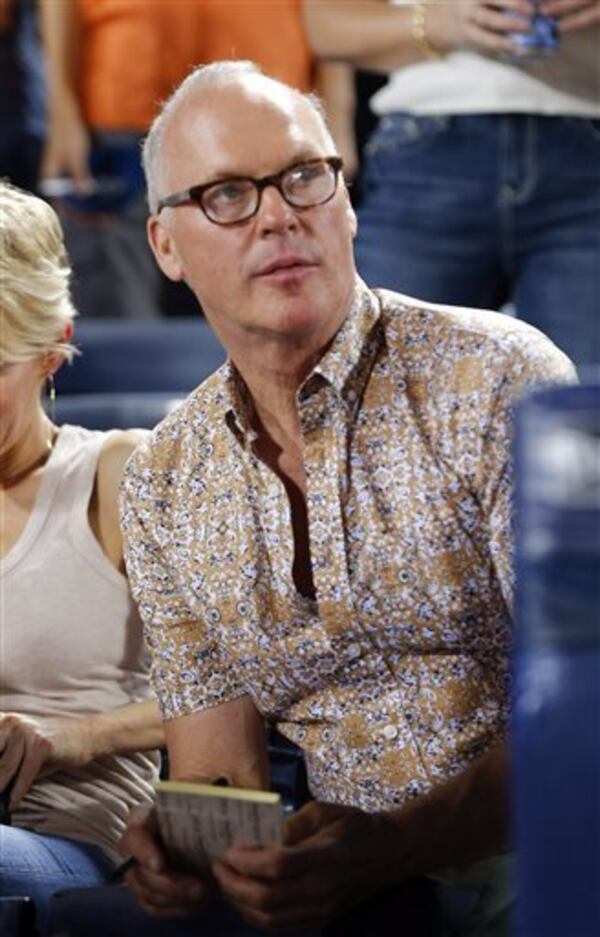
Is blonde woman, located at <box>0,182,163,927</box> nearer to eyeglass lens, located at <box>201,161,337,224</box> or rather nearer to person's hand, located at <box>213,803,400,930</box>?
eyeglass lens, located at <box>201,161,337,224</box>

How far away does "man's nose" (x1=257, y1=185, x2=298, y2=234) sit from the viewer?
2047mm

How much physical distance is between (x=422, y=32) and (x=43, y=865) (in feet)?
4.73

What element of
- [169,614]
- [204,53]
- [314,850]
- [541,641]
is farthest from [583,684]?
[204,53]

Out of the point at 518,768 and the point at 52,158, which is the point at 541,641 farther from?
the point at 52,158

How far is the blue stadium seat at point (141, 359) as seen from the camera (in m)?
3.58

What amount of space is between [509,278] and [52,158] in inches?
63.6

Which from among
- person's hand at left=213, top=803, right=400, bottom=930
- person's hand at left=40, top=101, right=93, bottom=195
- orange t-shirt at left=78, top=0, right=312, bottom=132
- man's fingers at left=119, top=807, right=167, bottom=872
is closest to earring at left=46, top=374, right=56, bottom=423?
man's fingers at left=119, top=807, right=167, bottom=872

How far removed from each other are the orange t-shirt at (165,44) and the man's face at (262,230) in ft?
6.34

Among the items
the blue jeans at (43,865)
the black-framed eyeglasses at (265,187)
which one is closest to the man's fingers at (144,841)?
the blue jeans at (43,865)

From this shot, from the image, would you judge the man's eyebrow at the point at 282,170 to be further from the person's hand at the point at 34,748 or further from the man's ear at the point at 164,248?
the person's hand at the point at 34,748

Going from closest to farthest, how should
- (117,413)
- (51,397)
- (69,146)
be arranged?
(51,397), (117,413), (69,146)

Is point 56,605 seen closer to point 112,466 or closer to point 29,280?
point 112,466

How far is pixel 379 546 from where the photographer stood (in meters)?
2.01

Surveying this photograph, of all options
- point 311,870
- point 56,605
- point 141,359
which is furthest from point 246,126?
point 141,359
